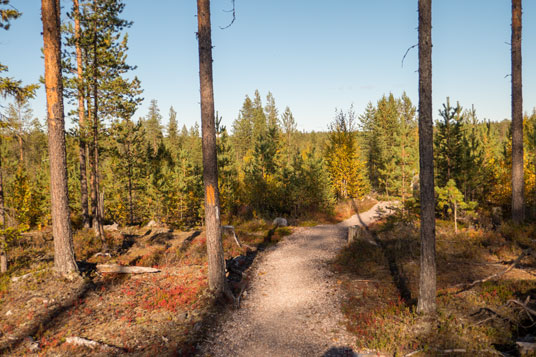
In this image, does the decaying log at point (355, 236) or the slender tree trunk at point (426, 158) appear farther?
the decaying log at point (355, 236)

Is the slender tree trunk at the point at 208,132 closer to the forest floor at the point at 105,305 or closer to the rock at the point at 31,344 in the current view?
the forest floor at the point at 105,305

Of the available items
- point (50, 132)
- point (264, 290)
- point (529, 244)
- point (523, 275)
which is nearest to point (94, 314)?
point (264, 290)

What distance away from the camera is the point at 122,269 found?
1050 cm

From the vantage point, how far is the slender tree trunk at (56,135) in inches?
354

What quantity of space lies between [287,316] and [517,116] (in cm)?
1518

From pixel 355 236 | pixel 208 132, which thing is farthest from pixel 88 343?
pixel 355 236

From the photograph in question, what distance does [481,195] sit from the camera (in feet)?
74.6

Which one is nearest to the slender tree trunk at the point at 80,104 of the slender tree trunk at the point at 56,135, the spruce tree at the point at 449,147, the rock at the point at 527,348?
the slender tree trunk at the point at 56,135

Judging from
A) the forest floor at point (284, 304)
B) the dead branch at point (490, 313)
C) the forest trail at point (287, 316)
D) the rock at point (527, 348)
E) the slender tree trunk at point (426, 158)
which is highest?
the slender tree trunk at point (426, 158)

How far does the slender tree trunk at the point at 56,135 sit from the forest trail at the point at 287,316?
605 centimetres

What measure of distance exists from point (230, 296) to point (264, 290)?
157 centimetres

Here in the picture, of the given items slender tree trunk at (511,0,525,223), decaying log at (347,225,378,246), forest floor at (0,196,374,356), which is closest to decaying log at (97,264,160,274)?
forest floor at (0,196,374,356)

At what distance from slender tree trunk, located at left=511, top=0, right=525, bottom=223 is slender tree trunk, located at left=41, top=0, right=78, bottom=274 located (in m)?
19.9

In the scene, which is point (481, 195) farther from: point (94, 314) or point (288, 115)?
point (94, 314)
